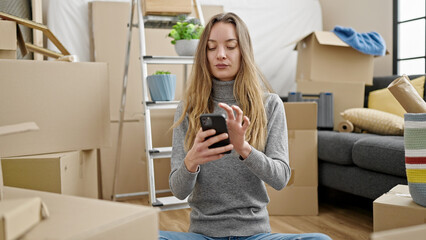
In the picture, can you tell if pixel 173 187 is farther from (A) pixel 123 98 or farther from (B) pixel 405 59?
(B) pixel 405 59

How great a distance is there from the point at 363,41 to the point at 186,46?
3.84ft

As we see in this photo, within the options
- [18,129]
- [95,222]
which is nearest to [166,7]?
[18,129]

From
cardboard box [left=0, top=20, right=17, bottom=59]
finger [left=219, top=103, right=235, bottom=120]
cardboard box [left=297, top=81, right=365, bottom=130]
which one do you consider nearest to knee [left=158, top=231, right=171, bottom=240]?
finger [left=219, top=103, right=235, bottom=120]

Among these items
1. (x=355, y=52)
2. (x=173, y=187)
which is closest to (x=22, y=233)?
(x=173, y=187)

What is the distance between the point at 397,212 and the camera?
1.11 metres

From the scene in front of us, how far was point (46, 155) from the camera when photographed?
1.38 metres

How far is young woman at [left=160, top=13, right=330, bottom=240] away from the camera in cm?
108

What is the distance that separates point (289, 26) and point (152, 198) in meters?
1.90

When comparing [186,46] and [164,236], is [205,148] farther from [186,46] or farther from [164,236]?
[186,46]

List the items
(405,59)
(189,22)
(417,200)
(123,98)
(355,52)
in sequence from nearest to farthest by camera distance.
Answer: (417,200) < (189,22) < (123,98) < (355,52) < (405,59)

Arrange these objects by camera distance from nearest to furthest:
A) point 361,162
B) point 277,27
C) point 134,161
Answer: point 361,162, point 134,161, point 277,27

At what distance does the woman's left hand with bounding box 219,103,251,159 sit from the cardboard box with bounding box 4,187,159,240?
0.37 meters

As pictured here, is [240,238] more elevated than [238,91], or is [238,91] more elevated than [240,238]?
[238,91]

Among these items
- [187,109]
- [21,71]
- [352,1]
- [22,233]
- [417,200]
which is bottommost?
[417,200]
